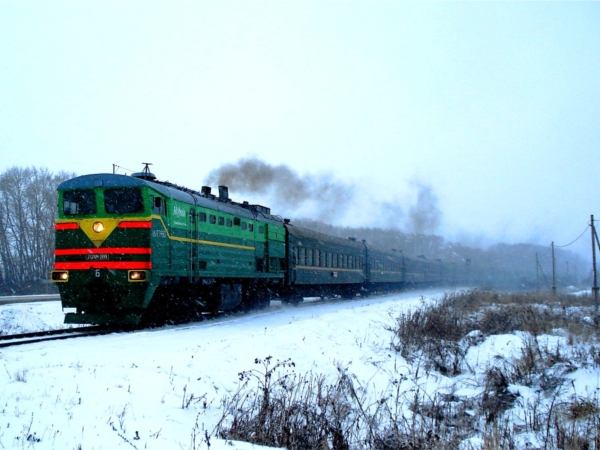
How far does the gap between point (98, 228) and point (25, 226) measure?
40919 mm

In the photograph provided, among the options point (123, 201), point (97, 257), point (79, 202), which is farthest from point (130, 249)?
point (79, 202)

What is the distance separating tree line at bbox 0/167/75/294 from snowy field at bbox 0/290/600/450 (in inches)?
1508

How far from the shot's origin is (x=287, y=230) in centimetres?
2414

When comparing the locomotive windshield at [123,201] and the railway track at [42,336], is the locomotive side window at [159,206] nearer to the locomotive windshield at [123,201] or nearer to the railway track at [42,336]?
the locomotive windshield at [123,201]

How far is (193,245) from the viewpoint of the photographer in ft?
51.0

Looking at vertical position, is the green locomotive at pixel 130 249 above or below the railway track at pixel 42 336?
above

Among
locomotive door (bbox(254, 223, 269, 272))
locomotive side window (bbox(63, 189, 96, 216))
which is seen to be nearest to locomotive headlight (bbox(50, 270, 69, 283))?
locomotive side window (bbox(63, 189, 96, 216))

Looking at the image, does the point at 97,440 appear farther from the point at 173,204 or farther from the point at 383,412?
the point at 173,204

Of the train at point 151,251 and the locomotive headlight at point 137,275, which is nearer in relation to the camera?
the locomotive headlight at point 137,275

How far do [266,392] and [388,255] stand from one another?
115 feet

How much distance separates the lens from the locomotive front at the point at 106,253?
1314 centimetres

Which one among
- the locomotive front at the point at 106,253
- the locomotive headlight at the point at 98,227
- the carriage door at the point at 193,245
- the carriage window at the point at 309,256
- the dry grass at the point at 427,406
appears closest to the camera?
A: the dry grass at the point at 427,406

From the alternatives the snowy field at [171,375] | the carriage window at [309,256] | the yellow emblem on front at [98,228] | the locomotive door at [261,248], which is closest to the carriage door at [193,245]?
the snowy field at [171,375]

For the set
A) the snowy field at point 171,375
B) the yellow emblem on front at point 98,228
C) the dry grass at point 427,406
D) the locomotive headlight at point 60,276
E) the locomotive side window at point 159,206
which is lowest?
the dry grass at point 427,406
